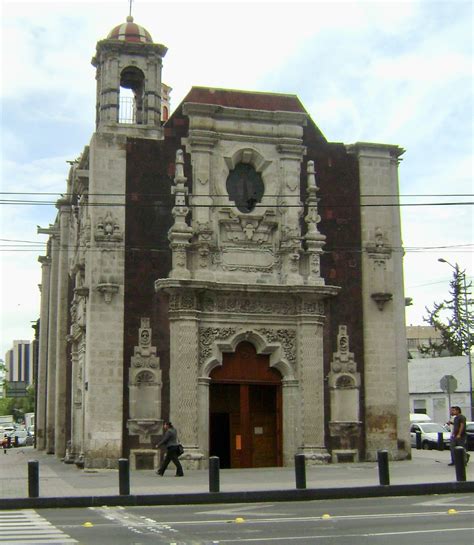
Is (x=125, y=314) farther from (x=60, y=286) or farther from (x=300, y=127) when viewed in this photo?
(x=60, y=286)

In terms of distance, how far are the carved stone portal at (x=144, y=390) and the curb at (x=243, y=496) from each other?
29.2 feet

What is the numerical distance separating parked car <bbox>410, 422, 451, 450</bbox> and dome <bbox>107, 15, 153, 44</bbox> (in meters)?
22.1

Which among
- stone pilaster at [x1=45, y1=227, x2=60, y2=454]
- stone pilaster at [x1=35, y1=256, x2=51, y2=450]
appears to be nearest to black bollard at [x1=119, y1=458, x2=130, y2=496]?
stone pilaster at [x1=45, y1=227, x2=60, y2=454]

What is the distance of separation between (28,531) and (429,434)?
34.9m

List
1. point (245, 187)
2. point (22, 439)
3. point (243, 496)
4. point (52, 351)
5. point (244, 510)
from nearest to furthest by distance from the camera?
point (244, 510) → point (243, 496) → point (245, 187) → point (52, 351) → point (22, 439)

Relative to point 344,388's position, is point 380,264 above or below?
above

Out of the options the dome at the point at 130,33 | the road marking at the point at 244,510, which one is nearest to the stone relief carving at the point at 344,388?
the road marking at the point at 244,510

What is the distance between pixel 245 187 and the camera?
3161 centimetres

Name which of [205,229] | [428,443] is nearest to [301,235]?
[205,229]

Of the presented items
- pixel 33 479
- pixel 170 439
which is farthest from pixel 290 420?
pixel 33 479

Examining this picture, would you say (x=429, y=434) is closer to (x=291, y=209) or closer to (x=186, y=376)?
(x=291, y=209)

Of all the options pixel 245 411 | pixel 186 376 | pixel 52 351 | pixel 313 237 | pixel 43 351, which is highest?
pixel 313 237

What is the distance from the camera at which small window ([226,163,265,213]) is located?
31.4 m

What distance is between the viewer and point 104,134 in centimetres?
3003
